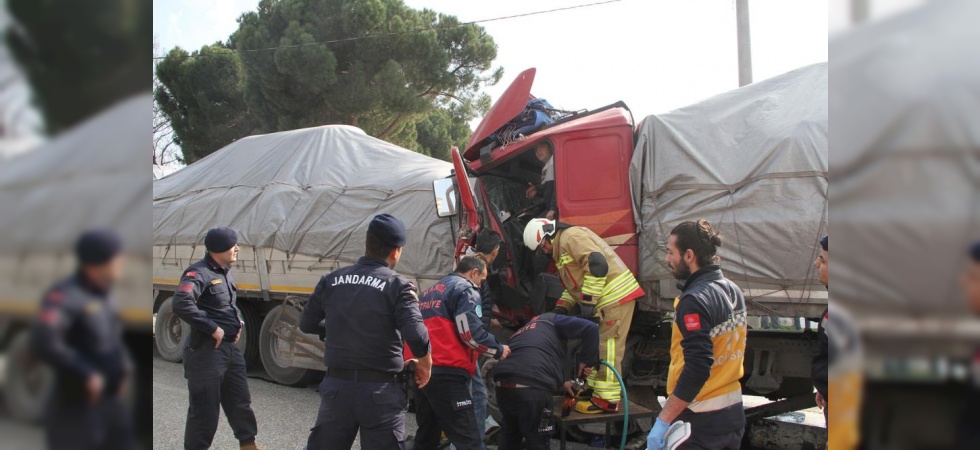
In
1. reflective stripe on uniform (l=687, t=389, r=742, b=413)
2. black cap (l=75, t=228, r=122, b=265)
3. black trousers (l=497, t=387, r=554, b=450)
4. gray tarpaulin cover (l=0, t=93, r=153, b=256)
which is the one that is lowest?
black trousers (l=497, t=387, r=554, b=450)

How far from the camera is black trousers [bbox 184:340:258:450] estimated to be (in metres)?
5.18

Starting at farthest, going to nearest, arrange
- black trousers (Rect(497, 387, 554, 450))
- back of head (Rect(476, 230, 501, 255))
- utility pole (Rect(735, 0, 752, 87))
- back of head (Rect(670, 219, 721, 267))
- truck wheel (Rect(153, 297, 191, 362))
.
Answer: utility pole (Rect(735, 0, 752, 87))
truck wheel (Rect(153, 297, 191, 362))
back of head (Rect(476, 230, 501, 255))
black trousers (Rect(497, 387, 554, 450))
back of head (Rect(670, 219, 721, 267))

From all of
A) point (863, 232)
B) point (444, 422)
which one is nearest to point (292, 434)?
point (444, 422)

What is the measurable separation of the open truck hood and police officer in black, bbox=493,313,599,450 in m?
2.54

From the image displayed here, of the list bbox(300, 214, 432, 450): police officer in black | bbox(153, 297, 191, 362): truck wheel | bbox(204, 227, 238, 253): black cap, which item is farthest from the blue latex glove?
bbox(153, 297, 191, 362): truck wheel

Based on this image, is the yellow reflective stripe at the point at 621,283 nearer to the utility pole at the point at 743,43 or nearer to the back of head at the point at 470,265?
the back of head at the point at 470,265

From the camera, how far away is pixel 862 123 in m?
0.88

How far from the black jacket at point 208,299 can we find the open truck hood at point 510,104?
286cm

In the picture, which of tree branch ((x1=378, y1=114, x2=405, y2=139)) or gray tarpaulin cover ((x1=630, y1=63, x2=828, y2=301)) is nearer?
gray tarpaulin cover ((x1=630, y1=63, x2=828, y2=301))

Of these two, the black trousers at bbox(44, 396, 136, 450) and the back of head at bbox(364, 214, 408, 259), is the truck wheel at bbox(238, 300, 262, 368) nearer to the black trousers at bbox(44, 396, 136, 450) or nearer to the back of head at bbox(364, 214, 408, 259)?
the back of head at bbox(364, 214, 408, 259)

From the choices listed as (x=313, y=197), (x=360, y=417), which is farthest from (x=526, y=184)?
(x=360, y=417)

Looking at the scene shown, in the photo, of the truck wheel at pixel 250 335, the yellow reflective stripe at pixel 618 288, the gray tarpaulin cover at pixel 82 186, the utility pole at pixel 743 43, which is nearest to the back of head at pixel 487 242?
the yellow reflective stripe at pixel 618 288

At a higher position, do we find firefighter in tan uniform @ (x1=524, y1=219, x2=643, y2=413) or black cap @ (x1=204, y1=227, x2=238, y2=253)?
black cap @ (x1=204, y1=227, x2=238, y2=253)

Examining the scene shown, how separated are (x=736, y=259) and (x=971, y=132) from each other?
4960 mm
